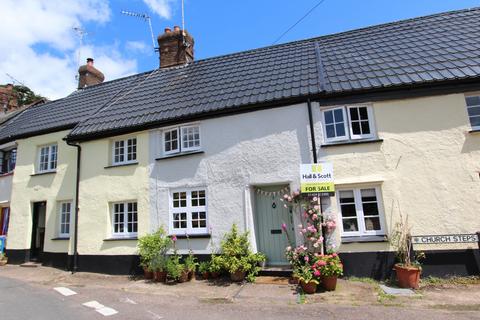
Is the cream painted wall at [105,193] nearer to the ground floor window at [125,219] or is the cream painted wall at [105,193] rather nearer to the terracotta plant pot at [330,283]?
the ground floor window at [125,219]

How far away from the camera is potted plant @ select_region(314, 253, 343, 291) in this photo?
293 inches

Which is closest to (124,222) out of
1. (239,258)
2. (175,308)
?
(239,258)

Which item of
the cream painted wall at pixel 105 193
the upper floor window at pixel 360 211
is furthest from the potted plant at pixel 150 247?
the upper floor window at pixel 360 211

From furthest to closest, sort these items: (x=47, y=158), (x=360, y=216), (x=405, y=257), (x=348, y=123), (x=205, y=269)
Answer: (x=47, y=158), (x=205, y=269), (x=348, y=123), (x=360, y=216), (x=405, y=257)

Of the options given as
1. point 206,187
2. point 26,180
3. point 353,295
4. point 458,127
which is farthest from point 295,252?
point 26,180

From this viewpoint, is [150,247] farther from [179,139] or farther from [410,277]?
[410,277]

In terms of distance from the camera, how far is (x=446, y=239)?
26.1ft

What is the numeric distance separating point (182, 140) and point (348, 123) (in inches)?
216

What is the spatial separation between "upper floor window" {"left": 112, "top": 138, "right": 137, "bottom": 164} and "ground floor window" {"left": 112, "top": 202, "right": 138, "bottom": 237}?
5.40ft

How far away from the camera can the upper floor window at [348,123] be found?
9102mm

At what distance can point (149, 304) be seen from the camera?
23.8 ft

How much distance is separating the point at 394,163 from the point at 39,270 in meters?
13.0

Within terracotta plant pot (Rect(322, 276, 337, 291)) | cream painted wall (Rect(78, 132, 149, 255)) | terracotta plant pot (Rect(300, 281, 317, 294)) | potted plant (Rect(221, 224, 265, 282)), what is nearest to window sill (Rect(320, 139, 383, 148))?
potted plant (Rect(221, 224, 265, 282))

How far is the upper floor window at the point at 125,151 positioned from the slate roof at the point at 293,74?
562 millimetres
